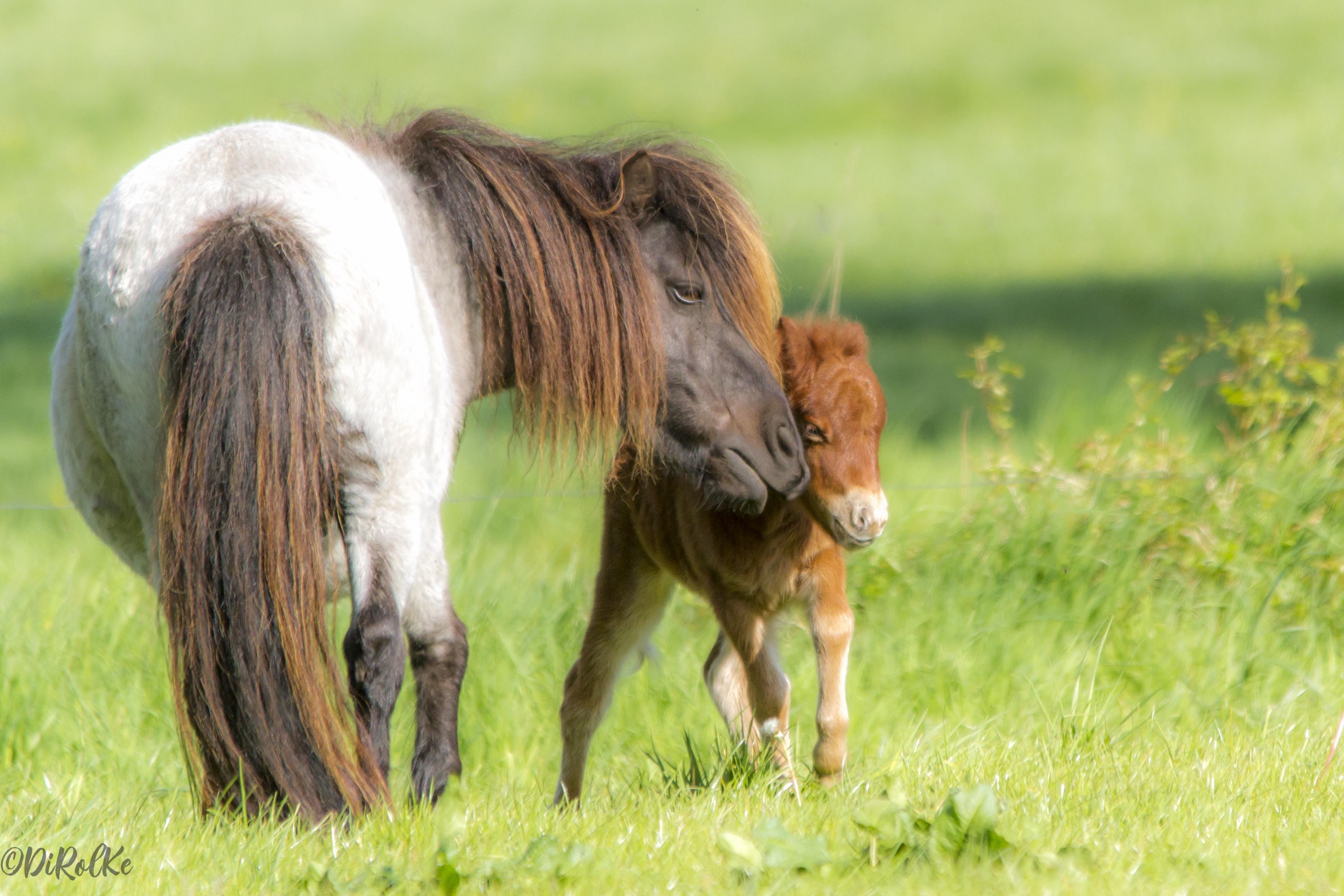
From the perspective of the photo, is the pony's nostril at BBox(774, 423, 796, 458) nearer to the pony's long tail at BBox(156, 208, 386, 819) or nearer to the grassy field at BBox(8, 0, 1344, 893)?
the grassy field at BBox(8, 0, 1344, 893)

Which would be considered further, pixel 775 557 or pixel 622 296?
pixel 775 557

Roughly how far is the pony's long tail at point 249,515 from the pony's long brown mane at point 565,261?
61 centimetres

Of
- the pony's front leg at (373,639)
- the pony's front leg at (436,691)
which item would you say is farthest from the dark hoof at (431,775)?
the pony's front leg at (373,639)

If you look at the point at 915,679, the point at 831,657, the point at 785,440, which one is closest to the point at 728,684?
the point at 831,657

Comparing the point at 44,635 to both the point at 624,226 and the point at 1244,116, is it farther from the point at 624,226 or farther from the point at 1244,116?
the point at 1244,116

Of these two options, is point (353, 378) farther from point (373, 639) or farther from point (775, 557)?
point (775, 557)

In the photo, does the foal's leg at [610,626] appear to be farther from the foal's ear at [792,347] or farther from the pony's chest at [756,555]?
the foal's ear at [792,347]

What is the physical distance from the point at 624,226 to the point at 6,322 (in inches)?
481

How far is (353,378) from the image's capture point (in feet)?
8.71

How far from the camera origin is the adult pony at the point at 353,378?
255cm

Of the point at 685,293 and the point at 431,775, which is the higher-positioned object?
the point at 685,293

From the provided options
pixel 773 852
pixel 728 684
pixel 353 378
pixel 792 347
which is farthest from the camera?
pixel 728 684

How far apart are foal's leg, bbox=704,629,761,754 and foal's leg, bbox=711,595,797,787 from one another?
218mm

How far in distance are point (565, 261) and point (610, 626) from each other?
1361 mm
